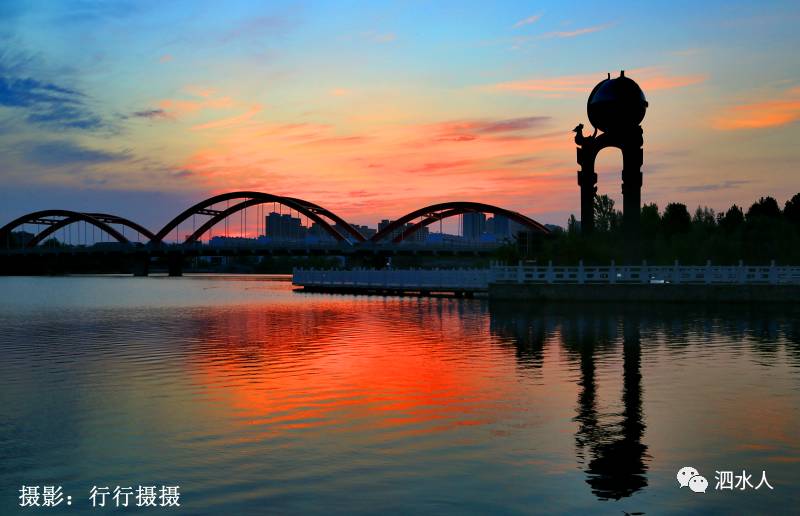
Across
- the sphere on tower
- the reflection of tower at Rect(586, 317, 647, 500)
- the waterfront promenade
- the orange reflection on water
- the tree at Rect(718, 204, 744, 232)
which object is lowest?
the reflection of tower at Rect(586, 317, 647, 500)

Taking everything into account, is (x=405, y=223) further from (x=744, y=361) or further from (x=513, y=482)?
(x=513, y=482)

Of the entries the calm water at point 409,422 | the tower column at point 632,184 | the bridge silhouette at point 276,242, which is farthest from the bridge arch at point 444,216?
the calm water at point 409,422

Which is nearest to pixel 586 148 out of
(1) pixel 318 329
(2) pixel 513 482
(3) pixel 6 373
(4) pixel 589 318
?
(4) pixel 589 318

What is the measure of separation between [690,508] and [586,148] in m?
52.2

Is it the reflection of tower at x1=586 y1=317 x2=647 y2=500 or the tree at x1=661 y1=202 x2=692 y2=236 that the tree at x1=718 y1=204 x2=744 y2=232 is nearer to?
the tree at x1=661 y1=202 x2=692 y2=236

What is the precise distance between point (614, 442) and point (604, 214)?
8447 cm

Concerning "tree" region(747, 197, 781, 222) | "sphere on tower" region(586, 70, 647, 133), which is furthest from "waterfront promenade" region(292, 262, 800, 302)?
"tree" region(747, 197, 781, 222)

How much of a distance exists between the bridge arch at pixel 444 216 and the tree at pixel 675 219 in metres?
53.0

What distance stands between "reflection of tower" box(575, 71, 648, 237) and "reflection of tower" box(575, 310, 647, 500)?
129 feet

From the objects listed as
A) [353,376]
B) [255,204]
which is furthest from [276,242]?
[353,376]

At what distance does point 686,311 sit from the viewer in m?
41.0

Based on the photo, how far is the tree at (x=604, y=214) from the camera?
91500 mm

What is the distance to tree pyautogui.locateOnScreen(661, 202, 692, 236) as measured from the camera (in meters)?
91.1

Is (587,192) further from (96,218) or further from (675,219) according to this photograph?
(96,218)
